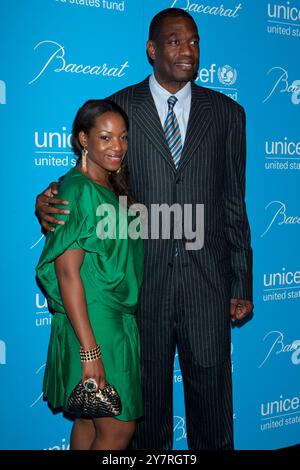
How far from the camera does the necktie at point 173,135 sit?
204 centimetres

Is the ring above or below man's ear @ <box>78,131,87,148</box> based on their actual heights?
below

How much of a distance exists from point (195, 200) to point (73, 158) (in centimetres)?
73

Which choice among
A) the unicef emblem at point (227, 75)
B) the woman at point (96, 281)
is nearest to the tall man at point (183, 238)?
the woman at point (96, 281)

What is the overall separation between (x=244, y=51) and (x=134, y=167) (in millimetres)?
1188

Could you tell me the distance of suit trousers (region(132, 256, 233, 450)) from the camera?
6.96ft

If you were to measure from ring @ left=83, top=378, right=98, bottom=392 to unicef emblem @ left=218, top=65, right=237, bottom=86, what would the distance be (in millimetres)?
1755

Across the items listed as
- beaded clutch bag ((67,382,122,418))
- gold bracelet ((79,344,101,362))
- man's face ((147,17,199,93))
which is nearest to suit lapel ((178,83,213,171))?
man's face ((147,17,199,93))

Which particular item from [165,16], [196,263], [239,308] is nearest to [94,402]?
[196,263]

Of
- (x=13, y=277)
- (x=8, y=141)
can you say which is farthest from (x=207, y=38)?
(x=13, y=277)

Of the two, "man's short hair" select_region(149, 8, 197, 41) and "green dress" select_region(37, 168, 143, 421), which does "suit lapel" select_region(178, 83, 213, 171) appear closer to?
"man's short hair" select_region(149, 8, 197, 41)

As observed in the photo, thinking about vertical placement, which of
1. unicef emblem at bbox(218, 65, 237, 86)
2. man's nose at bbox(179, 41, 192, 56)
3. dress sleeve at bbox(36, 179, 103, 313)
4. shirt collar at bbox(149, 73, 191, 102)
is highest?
unicef emblem at bbox(218, 65, 237, 86)

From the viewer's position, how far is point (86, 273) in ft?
5.81

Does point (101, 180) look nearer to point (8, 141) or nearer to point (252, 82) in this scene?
point (8, 141)

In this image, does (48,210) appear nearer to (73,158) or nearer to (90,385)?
(90,385)
